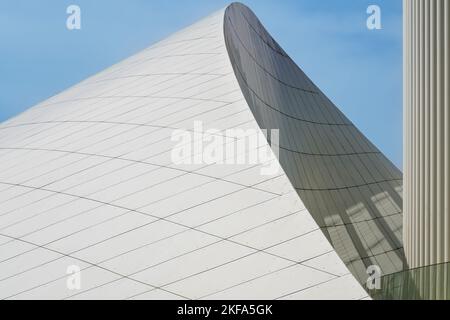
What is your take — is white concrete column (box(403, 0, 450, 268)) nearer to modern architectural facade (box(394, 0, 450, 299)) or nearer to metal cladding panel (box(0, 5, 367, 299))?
modern architectural facade (box(394, 0, 450, 299))

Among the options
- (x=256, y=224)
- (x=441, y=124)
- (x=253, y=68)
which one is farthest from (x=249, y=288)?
(x=253, y=68)

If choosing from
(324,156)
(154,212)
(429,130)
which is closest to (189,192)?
(154,212)

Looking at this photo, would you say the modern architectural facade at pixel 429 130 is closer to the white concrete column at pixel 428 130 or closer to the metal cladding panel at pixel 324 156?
the white concrete column at pixel 428 130

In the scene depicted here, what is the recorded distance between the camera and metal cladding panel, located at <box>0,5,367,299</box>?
1149 centimetres

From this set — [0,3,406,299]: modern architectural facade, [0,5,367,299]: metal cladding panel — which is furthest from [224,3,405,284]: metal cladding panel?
[0,5,367,299]: metal cladding panel

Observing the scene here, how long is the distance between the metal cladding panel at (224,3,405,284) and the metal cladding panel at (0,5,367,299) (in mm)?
1769

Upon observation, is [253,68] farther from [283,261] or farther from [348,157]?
[283,261]

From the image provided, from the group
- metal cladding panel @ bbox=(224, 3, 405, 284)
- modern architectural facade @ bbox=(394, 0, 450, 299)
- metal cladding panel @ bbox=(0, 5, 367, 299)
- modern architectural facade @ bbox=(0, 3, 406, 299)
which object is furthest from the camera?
metal cladding panel @ bbox=(224, 3, 405, 284)

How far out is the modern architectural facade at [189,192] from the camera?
1175 centimetres

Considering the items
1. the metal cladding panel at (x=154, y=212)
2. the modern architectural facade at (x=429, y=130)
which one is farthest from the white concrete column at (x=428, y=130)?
the metal cladding panel at (x=154, y=212)

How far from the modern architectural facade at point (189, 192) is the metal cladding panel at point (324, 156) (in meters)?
0.07

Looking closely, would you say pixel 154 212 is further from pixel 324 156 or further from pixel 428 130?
pixel 324 156

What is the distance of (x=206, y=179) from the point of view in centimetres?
1420

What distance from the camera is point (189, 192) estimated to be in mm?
13938
